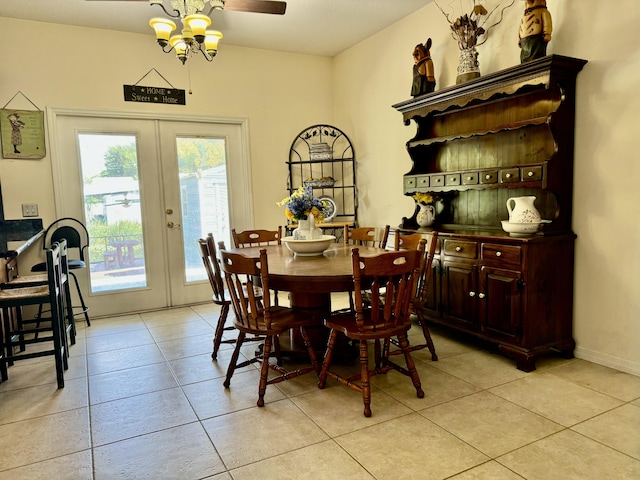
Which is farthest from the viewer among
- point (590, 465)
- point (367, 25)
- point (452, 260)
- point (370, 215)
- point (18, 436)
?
point (370, 215)

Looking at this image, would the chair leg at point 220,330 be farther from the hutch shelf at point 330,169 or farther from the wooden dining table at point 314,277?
the hutch shelf at point 330,169

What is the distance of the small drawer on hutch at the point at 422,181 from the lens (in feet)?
12.0

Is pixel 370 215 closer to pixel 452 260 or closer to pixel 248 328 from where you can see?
pixel 452 260

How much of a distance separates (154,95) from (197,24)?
79.5 inches

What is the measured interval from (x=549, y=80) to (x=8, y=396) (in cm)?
379

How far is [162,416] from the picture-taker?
234 centimetres

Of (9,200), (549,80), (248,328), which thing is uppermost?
(549,80)

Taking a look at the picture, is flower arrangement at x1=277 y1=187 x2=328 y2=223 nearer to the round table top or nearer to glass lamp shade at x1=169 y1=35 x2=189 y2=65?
the round table top

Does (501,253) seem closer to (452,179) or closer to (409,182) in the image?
(452,179)

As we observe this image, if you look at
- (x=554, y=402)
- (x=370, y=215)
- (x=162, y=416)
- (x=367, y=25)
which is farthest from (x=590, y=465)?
(x=367, y=25)

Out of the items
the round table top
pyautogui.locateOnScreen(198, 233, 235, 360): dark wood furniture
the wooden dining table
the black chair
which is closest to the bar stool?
pyautogui.locateOnScreen(198, 233, 235, 360): dark wood furniture

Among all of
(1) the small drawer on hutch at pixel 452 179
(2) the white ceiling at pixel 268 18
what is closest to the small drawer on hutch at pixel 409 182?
(1) the small drawer on hutch at pixel 452 179

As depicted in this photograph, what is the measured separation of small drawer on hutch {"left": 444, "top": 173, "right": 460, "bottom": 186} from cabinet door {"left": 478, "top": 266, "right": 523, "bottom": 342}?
2.42 feet

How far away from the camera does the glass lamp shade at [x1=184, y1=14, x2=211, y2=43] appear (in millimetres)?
2658
